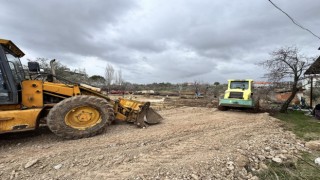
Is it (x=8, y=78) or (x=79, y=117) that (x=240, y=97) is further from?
(x=8, y=78)

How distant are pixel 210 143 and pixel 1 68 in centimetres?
520

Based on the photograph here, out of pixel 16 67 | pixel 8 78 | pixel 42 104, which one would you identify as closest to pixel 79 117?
pixel 42 104

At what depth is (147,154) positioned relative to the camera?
470cm

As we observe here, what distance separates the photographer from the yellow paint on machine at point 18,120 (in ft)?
16.6

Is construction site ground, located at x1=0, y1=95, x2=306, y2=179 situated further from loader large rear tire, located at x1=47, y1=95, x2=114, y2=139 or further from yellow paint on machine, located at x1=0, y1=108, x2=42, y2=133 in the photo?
yellow paint on machine, located at x1=0, y1=108, x2=42, y2=133

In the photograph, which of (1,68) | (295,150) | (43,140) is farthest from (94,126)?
(295,150)

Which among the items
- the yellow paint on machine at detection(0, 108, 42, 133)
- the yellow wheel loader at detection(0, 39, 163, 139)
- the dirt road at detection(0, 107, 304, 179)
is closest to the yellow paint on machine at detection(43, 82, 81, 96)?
the yellow wheel loader at detection(0, 39, 163, 139)

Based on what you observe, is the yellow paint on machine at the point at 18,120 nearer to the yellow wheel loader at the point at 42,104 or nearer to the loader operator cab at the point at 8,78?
the yellow wheel loader at the point at 42,104

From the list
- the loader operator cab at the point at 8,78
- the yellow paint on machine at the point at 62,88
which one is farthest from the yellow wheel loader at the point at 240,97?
the loader operator cab at the point at 8,78

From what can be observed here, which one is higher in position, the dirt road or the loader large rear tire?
the loader large rear tire

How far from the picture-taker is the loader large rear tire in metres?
5.57

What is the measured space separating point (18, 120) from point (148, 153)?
3093 millimetres

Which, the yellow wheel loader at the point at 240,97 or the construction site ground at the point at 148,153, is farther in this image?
the yellow wheel loader at the point at 240,97

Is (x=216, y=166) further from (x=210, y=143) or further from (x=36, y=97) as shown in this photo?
(x=36, y=97)
